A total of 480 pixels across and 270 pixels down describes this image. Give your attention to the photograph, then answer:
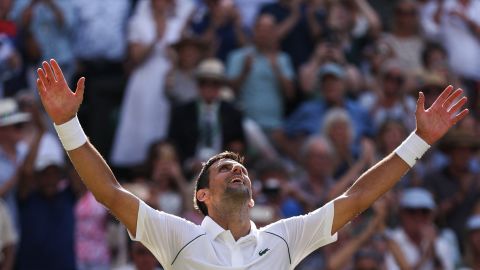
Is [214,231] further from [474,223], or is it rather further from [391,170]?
[474,223]

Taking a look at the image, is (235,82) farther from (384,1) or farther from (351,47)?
(384,1)

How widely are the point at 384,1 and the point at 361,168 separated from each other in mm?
4622

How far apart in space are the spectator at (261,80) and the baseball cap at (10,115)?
9.14ft

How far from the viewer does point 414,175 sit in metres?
13.4

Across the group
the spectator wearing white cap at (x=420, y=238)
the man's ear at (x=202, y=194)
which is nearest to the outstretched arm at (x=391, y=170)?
the man's ear at (x=202, y=194)

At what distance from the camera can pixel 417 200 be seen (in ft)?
40.5

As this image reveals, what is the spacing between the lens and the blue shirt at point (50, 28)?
1380cm

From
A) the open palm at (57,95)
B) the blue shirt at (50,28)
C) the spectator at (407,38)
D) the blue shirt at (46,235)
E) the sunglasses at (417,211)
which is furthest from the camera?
the spectator at (407,38)

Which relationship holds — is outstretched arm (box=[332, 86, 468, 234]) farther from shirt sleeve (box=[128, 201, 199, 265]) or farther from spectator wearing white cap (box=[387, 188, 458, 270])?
spectator wearing white cap (box=[387, 188, 458, 270])

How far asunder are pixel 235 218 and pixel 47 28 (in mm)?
6762

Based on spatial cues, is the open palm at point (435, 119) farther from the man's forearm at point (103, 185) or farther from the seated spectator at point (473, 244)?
the seated spectator at point (473, 244)

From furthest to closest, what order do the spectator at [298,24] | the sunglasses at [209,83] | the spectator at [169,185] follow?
the spectator at [298,24], the sunglasses at [209,83], the spectator at [169,185]

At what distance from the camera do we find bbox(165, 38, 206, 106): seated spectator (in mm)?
13594

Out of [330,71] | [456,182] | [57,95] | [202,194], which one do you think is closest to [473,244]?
[456,182]
